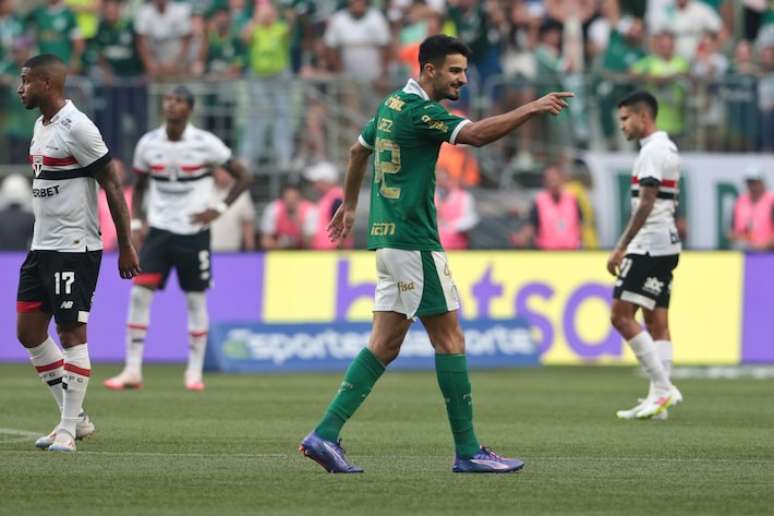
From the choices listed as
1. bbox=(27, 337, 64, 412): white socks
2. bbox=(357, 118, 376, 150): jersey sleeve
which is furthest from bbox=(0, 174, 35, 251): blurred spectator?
bbox=(357, 118, 376, 150): jersey sleeve

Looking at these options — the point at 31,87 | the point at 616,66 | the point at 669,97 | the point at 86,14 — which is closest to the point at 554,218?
the point at 669,97

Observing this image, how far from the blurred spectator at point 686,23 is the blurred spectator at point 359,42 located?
421cm

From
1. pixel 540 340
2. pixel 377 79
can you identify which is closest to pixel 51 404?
pixel 540 340

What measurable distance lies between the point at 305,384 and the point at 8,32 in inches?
407

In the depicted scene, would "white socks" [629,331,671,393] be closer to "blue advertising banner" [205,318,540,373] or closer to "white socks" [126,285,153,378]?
"white socks" [126,285,153,378]

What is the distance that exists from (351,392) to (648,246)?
542cm

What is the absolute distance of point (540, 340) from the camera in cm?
2211

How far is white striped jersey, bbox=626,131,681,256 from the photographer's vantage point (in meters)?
14.6

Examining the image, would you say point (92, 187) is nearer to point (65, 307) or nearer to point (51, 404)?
point (65, 307)

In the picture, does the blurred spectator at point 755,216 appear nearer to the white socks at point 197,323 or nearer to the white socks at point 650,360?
the white socks at point 197,323

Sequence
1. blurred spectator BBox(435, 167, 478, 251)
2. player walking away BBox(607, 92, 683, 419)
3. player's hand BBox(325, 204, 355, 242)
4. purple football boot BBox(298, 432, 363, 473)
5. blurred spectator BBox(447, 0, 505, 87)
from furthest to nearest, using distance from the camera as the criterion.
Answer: blurred spectator BBox(447, 0, 505, 87) < blurred spectator BBox(435, 167, 478, 251) < player walking away BBox(607, 92, 683, 419) < player's hand BBox(325, 204, 355, 242) < purple football boot BBox(298, 432, 363, 473)

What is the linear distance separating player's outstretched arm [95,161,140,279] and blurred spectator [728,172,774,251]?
13.6m

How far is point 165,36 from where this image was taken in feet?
85.0

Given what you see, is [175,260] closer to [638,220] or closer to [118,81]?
[638,220]
